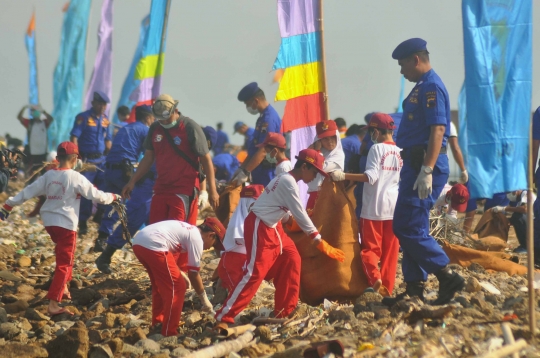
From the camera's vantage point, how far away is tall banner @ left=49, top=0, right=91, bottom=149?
1888 centimetres

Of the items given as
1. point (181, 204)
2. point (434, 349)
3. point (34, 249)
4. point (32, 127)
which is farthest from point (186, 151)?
point (32, 127)

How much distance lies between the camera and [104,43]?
765 inches

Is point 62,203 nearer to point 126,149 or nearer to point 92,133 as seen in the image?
point 126,149

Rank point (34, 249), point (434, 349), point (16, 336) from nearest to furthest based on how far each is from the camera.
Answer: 1. point (434, 349)
2. point (16, 336)
3. point (34, 249)

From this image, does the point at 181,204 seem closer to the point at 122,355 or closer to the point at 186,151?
the point at 186,151

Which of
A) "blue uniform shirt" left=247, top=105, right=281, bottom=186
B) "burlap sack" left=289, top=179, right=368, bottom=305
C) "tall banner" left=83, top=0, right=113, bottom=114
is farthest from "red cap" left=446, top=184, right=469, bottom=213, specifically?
"tall banner" left=83, top=0, right=113, bottom=114

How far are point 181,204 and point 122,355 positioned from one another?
2.49 m

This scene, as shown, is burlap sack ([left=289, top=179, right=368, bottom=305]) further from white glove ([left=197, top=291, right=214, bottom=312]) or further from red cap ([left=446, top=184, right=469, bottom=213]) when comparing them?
red cap ([left=446, top=184, right=469, bottom=213])

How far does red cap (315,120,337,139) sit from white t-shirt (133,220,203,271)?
210 cm

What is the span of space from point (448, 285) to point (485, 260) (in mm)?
2927

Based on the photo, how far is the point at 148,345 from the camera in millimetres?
6238

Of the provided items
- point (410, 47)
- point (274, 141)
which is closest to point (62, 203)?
point (274, 141)

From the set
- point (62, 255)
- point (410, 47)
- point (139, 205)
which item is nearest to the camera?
point (410, 47)

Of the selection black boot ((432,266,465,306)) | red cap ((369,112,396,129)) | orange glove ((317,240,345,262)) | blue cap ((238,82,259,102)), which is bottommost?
black boot ((432,266,465,306))
